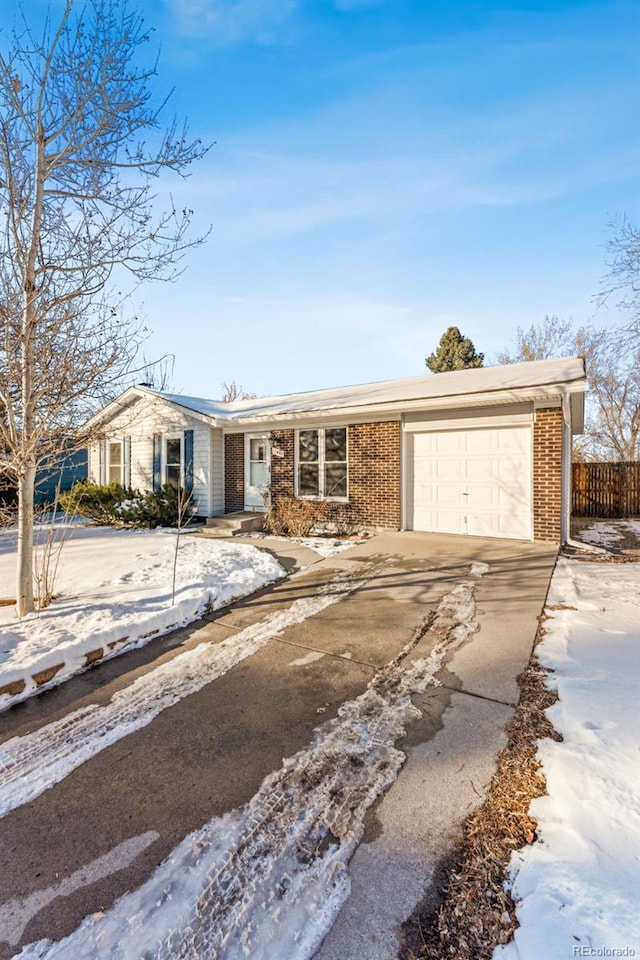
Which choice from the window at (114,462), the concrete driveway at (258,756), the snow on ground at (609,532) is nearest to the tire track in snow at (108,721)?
the concrete driveway at (258,756)

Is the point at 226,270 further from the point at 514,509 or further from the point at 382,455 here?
the point at 514,509

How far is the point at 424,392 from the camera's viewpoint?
9.63 meters

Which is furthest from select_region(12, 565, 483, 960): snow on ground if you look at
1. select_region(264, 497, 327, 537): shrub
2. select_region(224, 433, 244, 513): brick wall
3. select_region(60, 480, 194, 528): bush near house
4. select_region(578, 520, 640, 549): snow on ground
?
select_region(224, 433, 244, 513): brick wall

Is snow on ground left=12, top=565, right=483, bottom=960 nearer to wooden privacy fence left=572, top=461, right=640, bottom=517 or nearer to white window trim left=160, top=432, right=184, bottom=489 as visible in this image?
white window trim left=160, top=432, right=184, bottom=489

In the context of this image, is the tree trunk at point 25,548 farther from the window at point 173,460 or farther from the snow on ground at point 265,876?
the window at point 173,460

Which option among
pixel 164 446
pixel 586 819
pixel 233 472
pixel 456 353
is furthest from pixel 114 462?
pixel 456 353

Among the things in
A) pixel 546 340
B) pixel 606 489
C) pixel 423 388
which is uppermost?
pixel 546 340

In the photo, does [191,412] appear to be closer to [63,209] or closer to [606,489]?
[63,209]

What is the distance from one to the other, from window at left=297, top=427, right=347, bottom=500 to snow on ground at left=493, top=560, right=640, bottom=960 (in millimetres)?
7134

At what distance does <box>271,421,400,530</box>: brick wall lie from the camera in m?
9.83

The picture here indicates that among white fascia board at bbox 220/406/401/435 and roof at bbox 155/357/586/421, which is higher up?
roof at bbox 155/357/586/421

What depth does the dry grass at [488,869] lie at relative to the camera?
156cm

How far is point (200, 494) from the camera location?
493 inches

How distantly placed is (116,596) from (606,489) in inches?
605
